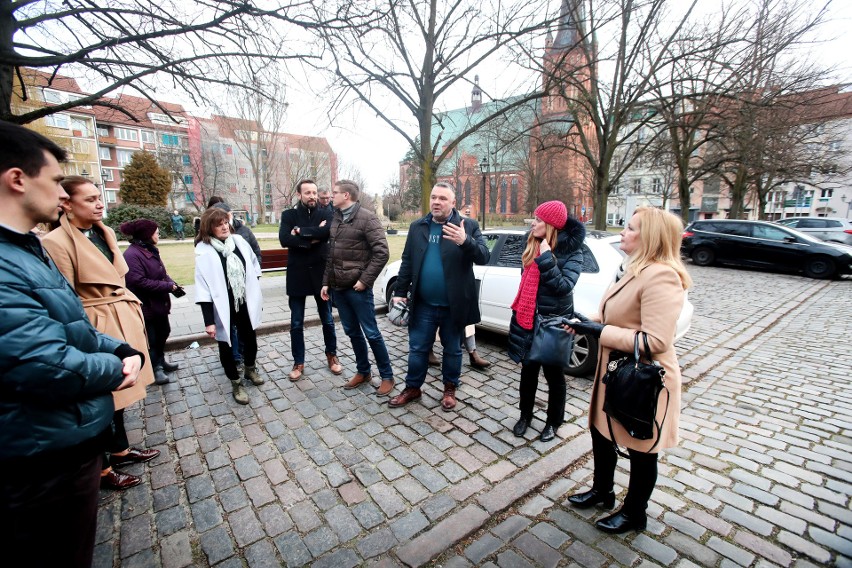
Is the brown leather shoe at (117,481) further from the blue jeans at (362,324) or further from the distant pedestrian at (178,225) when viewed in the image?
the distant pedestrian at (178,225)

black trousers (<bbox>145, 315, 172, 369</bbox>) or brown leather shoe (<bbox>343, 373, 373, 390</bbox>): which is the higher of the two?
black trousers (<bbox>145, 315, 172, 369</bbox>)

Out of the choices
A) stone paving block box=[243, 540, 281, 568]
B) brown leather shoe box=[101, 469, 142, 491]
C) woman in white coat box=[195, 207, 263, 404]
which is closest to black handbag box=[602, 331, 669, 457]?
stone paving block box=[243, 540, 281, 568]

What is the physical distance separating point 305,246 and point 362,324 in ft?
3.98

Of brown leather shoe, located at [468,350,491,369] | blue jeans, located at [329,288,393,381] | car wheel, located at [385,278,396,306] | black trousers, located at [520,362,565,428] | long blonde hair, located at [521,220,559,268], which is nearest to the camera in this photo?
long blonde hair, located at [521,220,559,268]

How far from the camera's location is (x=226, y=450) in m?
3.19

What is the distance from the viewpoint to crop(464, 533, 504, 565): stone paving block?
2.21m

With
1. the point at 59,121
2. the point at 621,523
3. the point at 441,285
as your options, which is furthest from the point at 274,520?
the point at 59,121

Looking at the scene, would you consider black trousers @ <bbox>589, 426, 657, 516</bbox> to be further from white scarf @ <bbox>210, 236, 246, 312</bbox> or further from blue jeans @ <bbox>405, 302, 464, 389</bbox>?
white scarf @ <bbox>210, 236, 246, 312</bbox>

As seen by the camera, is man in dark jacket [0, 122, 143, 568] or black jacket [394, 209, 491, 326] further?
black jacket [394, 209, 491, 326]

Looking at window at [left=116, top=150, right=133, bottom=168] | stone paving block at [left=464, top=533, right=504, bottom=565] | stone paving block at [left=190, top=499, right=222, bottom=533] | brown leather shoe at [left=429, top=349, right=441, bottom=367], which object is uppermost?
window at [left=116, top=150, right=133, bottom=168]

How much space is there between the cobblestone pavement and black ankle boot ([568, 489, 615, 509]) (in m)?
0.06

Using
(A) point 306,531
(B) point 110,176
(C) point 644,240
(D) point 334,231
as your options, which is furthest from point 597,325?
(B) point 110,176

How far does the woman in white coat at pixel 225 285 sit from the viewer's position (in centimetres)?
384

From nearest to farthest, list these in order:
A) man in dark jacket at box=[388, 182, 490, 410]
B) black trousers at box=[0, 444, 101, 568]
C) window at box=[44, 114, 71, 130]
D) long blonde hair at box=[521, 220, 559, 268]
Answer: black trousers at box=[0, 444, 101, 568], long blonde hair at box=[521, 220, 559, 268], man in dark jacket at box=[388, 182, 490, 410], window at box=[44, 114, 71, 130]
